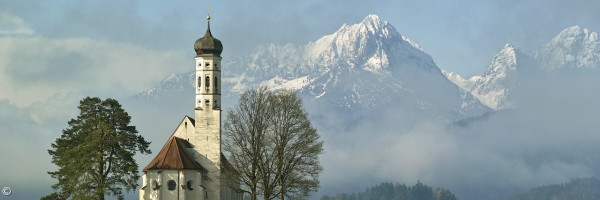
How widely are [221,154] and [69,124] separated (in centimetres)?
1949

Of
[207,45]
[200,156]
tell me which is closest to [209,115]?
[200,156]

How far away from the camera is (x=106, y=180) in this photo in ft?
301

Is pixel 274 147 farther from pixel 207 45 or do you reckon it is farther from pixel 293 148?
pixel 207 45

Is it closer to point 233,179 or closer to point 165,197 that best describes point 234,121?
point 233,179

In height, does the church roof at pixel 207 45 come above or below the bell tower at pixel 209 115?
above

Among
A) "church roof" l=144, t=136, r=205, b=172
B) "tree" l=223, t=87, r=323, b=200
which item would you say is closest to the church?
"church roof" l=144, t=136, r=205, b=172

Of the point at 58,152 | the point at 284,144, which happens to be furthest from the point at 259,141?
the point at 58,152

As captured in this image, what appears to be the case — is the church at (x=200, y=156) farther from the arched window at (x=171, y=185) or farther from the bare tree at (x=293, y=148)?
the bare tree at (x=293, y=148)

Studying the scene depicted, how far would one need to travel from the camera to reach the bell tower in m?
108

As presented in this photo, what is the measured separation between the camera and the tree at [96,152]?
298 feet

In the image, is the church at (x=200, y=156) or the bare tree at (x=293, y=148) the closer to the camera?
the bare tree at (x=293, y=148)

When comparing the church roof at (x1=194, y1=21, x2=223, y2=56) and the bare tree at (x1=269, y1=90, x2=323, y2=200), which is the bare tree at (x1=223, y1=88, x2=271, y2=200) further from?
the church roof at (x1=194, y1=21, x2=223, y2=56)

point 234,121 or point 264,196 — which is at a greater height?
point 234,121

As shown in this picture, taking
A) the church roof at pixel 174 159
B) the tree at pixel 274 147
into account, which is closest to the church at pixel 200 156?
the church roof at pixel 174 159
